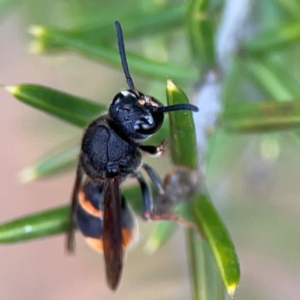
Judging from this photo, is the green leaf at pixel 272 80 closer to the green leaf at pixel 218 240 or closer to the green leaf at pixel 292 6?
the green leaf at pixel 292 6

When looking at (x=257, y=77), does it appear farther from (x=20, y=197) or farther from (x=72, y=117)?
(x=20, y=197)

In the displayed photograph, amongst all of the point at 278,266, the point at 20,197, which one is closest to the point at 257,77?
the point at 278,266

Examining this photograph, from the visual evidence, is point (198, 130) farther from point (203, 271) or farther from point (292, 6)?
point (292, 6)

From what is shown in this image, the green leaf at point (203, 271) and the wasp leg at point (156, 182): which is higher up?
the wasp leg at point (156, 182)

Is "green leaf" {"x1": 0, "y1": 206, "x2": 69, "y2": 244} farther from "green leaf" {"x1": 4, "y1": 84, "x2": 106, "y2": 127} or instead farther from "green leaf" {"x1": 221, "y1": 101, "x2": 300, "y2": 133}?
"green leaf" {"x1": 221, "y1": 101, "x2": 300, "y2": 133}

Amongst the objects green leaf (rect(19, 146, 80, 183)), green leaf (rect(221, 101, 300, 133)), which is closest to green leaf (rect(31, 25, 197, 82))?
green leaf (rect(221, 101, 300, 133))

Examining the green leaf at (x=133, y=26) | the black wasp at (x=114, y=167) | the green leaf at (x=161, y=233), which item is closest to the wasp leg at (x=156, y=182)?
the black wasp at (x=114, y=167)
